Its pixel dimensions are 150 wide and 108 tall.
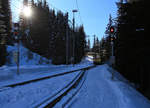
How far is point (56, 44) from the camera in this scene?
2454 inches

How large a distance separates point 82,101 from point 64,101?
0.82 meters

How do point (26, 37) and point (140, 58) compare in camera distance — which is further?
point (26, 37)

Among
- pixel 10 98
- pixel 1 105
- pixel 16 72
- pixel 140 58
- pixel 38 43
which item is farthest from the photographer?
pixel 38 43

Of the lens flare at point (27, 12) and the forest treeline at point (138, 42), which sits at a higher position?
the lens flare at point (27, 12)

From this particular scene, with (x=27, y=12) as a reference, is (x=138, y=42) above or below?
below

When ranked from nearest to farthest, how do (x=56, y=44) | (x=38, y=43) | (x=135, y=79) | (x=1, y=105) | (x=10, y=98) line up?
1. (x=1, y=105)
2. (x=10, y=98)
3. (x=135, y=79)
4. (x=38, y=43)
5. (x=56, y=44)

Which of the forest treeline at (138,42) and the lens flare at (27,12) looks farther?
the lens flare at (27,12)

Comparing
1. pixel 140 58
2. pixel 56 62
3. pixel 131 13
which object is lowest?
pixel 56 62

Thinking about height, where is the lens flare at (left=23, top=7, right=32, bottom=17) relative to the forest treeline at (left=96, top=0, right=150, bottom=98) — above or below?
above

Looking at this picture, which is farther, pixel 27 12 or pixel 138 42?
pixel 27 12

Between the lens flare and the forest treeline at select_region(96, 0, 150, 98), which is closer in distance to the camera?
the forest treeline at select_region(96, 0, 150, 98)

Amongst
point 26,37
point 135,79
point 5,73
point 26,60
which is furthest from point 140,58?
point 26,37

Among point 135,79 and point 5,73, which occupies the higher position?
point 5,73

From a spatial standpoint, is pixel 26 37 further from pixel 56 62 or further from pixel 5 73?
pixel 5 73
